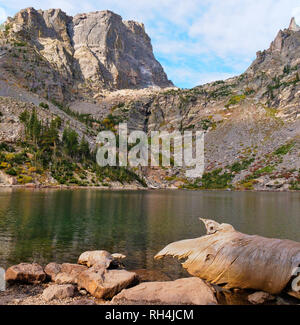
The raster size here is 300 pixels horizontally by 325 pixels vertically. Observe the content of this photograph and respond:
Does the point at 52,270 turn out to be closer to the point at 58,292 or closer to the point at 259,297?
the point at 58,292

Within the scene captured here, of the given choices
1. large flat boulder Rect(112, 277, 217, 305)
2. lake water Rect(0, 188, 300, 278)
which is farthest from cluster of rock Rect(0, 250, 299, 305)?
lake water Rect(0, 188, 300, 278)

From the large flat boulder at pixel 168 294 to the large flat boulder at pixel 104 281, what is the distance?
1.82ft

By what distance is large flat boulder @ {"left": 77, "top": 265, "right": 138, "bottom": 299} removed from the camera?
13.0 metres

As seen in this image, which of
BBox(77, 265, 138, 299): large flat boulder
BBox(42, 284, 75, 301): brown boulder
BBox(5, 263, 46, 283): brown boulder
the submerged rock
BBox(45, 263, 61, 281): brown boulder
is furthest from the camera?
BBox(45, 263, 61, 281): brown boulder

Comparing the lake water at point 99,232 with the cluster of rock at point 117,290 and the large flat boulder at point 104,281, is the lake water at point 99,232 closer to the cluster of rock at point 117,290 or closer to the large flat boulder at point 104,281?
the cluster of rock at point 117,290

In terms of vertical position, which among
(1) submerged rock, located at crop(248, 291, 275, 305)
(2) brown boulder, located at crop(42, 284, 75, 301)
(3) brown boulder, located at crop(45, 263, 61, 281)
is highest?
(2) brown boulder, located at crop(42, 284, 75, 301)

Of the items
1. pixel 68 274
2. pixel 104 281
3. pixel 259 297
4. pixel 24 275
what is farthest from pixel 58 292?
pixel 259 297

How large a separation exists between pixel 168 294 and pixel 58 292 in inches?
190

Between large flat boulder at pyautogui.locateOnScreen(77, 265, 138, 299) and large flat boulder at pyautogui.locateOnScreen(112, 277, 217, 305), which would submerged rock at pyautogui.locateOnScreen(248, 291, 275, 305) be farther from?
large flat boulder at pyautogui.locateOnScreen(77, 265, 138, 299)

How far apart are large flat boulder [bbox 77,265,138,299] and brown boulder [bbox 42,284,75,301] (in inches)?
36.3

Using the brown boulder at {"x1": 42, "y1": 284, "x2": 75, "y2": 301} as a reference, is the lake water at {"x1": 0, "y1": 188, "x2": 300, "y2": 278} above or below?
below

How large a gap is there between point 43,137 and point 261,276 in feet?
371
